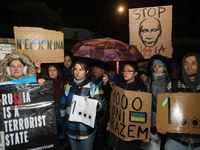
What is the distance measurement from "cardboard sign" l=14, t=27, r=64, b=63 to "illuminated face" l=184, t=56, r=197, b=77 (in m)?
2.10

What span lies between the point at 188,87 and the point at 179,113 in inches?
16.7

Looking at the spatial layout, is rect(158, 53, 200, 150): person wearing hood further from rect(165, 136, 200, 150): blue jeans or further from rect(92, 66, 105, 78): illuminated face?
rect(92, 66, 105, 78): illuminated face

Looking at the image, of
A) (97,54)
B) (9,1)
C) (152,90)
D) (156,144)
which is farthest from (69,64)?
(9,1)

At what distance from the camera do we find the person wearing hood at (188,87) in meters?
1.72

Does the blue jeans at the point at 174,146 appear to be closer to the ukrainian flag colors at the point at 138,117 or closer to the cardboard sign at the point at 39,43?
the ukrainian flag colors at the point at 138,117

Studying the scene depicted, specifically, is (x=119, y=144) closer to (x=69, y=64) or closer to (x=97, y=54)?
(x=97, y=54)

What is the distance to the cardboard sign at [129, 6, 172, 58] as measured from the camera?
9.05 ft

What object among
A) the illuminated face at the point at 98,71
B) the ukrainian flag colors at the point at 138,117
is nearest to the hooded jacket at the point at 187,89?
the ukrainian flag colors at the point at 138,117

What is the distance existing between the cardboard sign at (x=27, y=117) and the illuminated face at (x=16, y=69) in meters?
0.36

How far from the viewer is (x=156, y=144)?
228cm

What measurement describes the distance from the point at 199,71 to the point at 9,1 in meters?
8.44

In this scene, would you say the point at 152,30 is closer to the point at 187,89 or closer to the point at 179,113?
the point at 187,89

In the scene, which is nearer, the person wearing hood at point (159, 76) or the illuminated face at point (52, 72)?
the person wearing hood at point (159, 76)

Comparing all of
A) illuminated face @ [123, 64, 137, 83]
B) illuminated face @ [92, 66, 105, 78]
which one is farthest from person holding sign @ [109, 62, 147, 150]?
illuminated face @ [92, 66, 105, 78]
